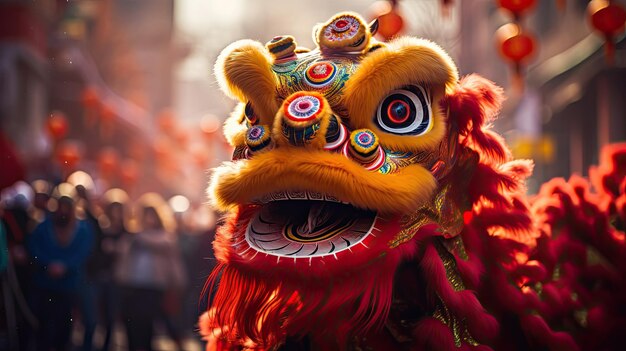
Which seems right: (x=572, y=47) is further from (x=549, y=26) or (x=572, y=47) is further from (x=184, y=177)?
(x=184, y=177)

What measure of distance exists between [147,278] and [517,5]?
366 cm

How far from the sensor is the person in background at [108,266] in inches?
263

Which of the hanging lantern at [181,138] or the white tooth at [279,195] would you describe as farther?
the hanging lantern at [181,138]

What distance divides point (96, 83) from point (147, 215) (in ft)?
42.4

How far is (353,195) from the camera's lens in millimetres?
2328

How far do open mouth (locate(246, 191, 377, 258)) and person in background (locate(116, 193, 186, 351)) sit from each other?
414 centimetres

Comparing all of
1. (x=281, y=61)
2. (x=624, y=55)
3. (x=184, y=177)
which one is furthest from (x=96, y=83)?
(x=281, y=61)

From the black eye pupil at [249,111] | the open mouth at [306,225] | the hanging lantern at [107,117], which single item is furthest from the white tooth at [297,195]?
the hanging lantern at [107,117]

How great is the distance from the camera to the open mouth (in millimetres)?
2379

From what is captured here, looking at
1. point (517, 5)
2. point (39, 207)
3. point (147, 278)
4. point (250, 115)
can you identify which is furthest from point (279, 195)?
point (39, 207)

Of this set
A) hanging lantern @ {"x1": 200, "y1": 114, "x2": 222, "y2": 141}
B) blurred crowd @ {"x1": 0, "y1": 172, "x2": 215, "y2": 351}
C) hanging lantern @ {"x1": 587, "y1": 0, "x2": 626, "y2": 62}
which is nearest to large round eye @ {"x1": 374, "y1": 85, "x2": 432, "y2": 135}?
hanging lantern @ {"x1": 587, "y1": 0, "x2": 626, "y2": 62}

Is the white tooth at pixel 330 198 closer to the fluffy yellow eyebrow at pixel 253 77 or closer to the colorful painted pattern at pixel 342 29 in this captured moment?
the fluffy yellow eyebrow at pixel 253 77

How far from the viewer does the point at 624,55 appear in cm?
1105

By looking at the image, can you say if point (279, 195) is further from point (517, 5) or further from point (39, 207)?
point (39, 207)
